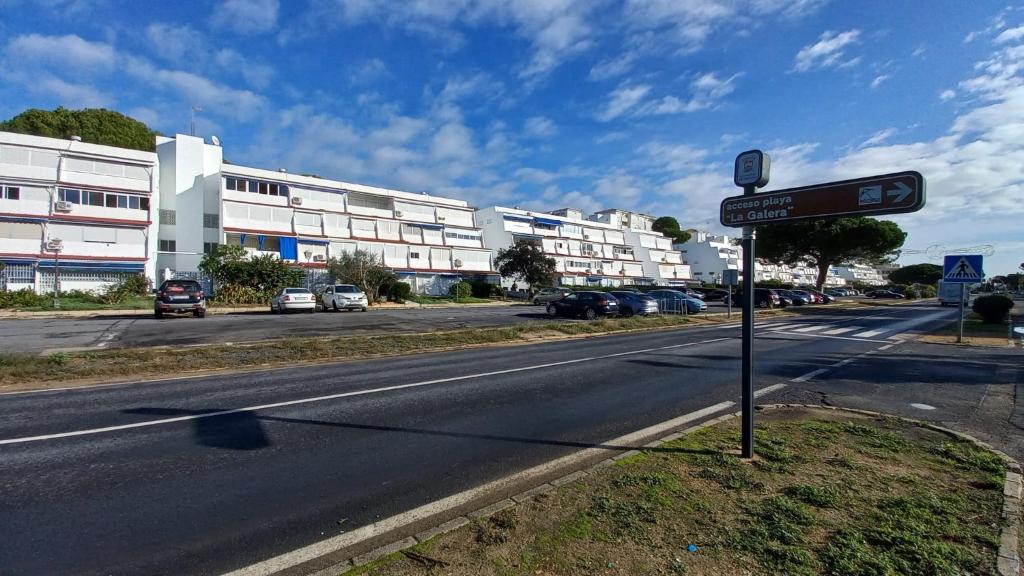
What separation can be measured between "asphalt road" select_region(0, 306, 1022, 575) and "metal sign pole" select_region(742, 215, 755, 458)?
4.82ft

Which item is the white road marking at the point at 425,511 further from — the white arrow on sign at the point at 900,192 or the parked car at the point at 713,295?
the parked car at the point at 713,295

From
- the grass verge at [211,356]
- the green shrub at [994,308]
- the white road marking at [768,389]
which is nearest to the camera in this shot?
the white road marking at [768,389]

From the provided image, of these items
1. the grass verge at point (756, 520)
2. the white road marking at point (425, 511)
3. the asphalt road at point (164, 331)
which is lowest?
the white road marking at point (425, 511)

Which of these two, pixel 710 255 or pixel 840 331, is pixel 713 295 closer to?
pixel 840 331

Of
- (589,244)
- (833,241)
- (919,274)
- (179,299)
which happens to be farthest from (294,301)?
(919,274)

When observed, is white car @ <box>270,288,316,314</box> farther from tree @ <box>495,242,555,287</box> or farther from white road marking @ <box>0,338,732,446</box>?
tree @ <box>495,242,555,287</box>

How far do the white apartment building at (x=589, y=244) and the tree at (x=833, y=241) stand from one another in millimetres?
23655

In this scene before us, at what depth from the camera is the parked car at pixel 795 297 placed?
40.8m

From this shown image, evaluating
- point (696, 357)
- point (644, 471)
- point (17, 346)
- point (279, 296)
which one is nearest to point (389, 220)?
point (279, 296)

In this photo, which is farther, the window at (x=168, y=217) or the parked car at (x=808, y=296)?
the window at (x=168, y=217)

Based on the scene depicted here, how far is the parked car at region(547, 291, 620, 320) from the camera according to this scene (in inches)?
974

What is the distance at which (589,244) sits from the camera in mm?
74250

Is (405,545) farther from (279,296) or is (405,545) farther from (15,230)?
(15,230)

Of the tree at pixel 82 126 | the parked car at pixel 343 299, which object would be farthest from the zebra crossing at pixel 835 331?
the tree at pixel 82 126
